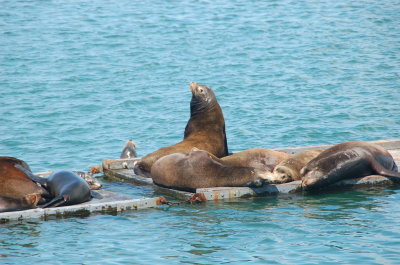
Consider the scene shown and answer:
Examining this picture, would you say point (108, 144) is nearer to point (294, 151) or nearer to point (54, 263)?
point (294, 151)

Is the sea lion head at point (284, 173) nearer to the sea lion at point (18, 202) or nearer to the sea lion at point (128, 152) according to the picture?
the sea lion at point (18, 202)

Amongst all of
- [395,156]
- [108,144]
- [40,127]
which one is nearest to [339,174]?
[395,156]

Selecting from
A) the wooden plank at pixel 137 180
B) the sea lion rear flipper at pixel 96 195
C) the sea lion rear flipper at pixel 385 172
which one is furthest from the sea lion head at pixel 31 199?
the sea lion rear flipper at pixel 385 172

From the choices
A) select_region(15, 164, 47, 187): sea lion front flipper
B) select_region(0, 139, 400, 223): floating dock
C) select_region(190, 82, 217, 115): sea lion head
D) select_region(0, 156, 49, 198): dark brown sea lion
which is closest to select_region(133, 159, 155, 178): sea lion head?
select_region(0, 139, 400, 223): floating dock

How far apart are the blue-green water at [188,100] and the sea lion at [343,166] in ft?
0.75

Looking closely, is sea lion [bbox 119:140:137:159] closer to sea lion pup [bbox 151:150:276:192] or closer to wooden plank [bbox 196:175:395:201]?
sea lion pup [bbox 151:150:276:192]

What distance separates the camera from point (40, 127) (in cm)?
2041

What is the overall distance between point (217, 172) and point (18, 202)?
247cm

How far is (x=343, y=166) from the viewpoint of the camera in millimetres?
10172

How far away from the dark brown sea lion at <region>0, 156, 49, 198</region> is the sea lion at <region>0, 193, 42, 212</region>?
11 cm

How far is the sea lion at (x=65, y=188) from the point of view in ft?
30.7

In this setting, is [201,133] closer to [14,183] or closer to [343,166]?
[343,166]

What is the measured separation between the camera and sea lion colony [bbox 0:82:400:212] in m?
9.41

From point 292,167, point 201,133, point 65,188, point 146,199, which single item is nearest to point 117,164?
point 201,133
